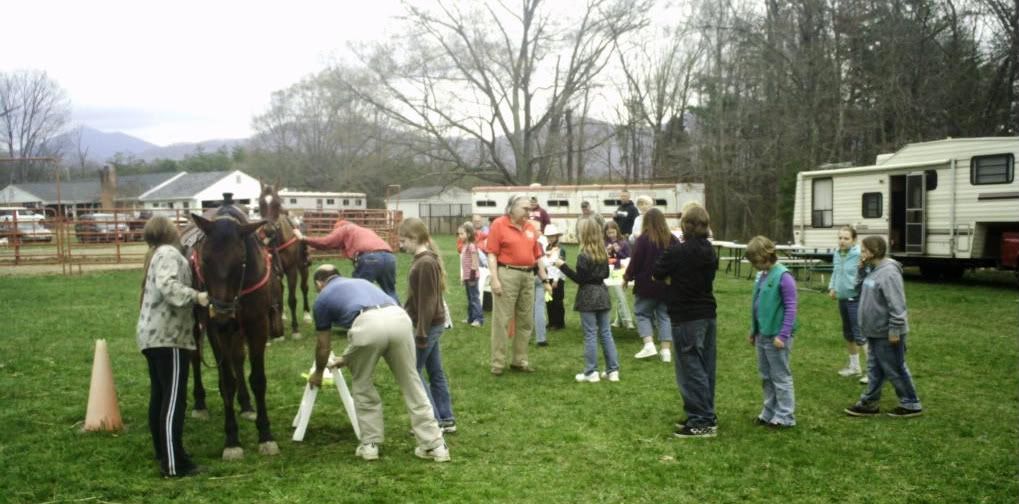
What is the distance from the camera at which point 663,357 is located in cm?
900

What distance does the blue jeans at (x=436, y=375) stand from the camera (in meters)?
5.99

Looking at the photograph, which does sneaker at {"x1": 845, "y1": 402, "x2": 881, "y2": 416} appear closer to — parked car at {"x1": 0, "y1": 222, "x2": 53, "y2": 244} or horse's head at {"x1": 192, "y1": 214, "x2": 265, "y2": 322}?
horse's head at {"x1": 192, "y1": 214, "x2": 265, "y2": 322}

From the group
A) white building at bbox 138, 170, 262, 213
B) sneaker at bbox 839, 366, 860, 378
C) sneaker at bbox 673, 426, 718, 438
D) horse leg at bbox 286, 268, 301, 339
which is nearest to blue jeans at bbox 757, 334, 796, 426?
sneaker at bbox 673, 426, 718, 438

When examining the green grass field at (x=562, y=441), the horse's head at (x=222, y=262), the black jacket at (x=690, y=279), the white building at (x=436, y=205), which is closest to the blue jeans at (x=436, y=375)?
the green grass field at (x=562, y=441)

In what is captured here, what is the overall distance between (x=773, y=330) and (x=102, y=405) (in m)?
5.50

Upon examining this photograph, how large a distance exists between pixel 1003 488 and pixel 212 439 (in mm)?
5619

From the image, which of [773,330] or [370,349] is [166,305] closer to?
[370,349]

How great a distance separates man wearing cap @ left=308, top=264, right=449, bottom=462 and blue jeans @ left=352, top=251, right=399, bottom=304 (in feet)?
8.27

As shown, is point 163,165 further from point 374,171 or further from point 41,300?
point 41,300

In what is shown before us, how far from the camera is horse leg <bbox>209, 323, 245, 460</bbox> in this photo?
18.1 feet

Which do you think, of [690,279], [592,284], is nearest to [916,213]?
[592,284]

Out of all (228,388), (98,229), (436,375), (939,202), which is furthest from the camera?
(98,229)

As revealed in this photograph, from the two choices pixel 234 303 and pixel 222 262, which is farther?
pixel 234 303

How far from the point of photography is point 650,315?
908 cm
